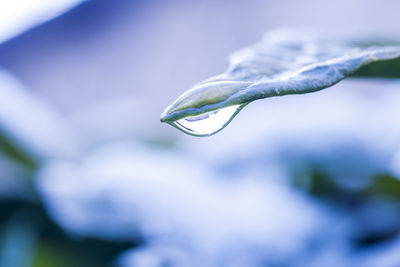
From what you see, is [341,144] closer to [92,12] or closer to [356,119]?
[356,119]

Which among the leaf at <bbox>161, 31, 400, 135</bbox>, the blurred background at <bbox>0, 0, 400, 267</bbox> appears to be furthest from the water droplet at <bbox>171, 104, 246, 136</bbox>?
the blurred background at <bbox>0, 0, 400, 267</bbox>

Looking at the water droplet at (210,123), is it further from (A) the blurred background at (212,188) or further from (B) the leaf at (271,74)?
(A) the blurred background at (212,188)

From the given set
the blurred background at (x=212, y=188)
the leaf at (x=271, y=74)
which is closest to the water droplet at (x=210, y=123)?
the leaf at (x=271, y=74)

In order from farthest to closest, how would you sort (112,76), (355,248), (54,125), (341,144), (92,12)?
(92,12)
(112,76)
(54,125)
(341,144)
(355,248)

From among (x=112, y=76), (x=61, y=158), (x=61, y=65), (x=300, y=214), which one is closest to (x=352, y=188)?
(x=300, y=214)

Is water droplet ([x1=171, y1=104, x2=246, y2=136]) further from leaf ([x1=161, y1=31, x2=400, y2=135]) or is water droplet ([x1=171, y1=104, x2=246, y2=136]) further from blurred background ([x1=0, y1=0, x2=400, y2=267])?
blurred background ([x1=0, y1=0, x2=400, y2=267])

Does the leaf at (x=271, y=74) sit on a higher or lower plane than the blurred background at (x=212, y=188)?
higher

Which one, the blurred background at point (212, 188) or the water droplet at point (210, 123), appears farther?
the blurred background at point (212, 188)

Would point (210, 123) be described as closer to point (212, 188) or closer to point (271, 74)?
point (271, 74)
